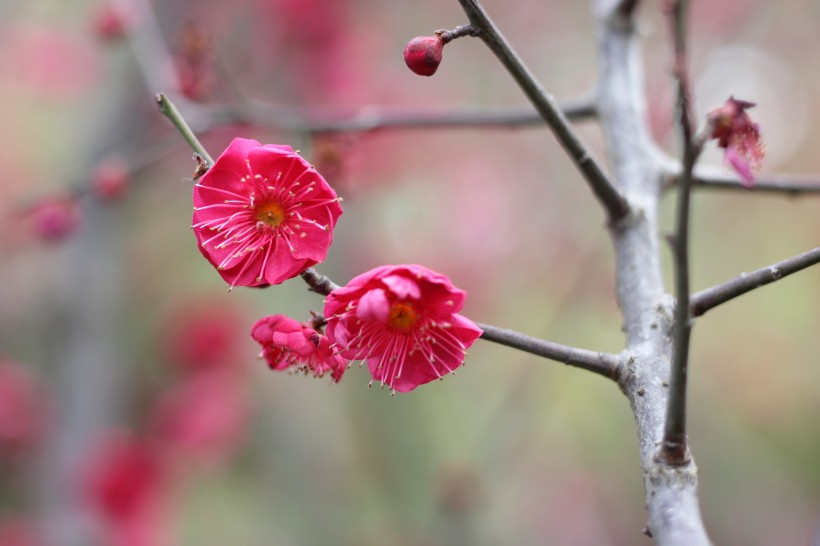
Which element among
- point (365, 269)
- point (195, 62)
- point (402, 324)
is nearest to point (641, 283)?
point (402, 324)

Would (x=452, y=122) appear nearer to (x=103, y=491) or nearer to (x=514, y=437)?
(x=514, y=437)

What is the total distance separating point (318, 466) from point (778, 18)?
3618 mm

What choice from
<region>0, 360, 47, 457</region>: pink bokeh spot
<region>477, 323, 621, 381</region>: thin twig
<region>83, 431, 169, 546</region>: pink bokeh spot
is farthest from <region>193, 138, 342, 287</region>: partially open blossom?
<region>0, 360, 47, 457</region>: pink bokeh spot

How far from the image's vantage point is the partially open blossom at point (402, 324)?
0.91 metres

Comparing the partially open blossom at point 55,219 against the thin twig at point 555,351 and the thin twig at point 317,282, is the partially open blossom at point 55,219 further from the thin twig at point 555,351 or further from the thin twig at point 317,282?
the thin twig at point 555,351

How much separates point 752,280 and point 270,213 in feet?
2.27

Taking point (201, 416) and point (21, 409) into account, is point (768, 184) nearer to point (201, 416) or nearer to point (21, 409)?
point (201, 416)

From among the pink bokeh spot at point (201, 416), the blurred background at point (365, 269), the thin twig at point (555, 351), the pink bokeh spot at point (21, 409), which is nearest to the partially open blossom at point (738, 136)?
the thin twig at point (555, 351)

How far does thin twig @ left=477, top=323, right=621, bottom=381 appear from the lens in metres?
0.88

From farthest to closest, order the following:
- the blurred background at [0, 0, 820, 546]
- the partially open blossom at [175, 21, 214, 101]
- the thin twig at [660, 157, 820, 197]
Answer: the blurred background at [0, 0, 820, 546] < the partially open blossom at [175, 21, 214, 101] < the thin twig at [660, 157, 820, 197]

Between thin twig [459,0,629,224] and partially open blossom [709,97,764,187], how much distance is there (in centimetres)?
19

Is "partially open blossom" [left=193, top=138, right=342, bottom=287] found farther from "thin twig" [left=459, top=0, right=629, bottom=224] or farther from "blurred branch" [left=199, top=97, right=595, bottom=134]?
"blurred branch" [left=199, top=97, right=595, bottom=134]

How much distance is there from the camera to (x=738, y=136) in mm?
992

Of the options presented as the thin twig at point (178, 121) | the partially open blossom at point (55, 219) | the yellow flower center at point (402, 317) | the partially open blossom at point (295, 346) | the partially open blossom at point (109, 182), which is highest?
the partially open blossom at point (109, 182)
